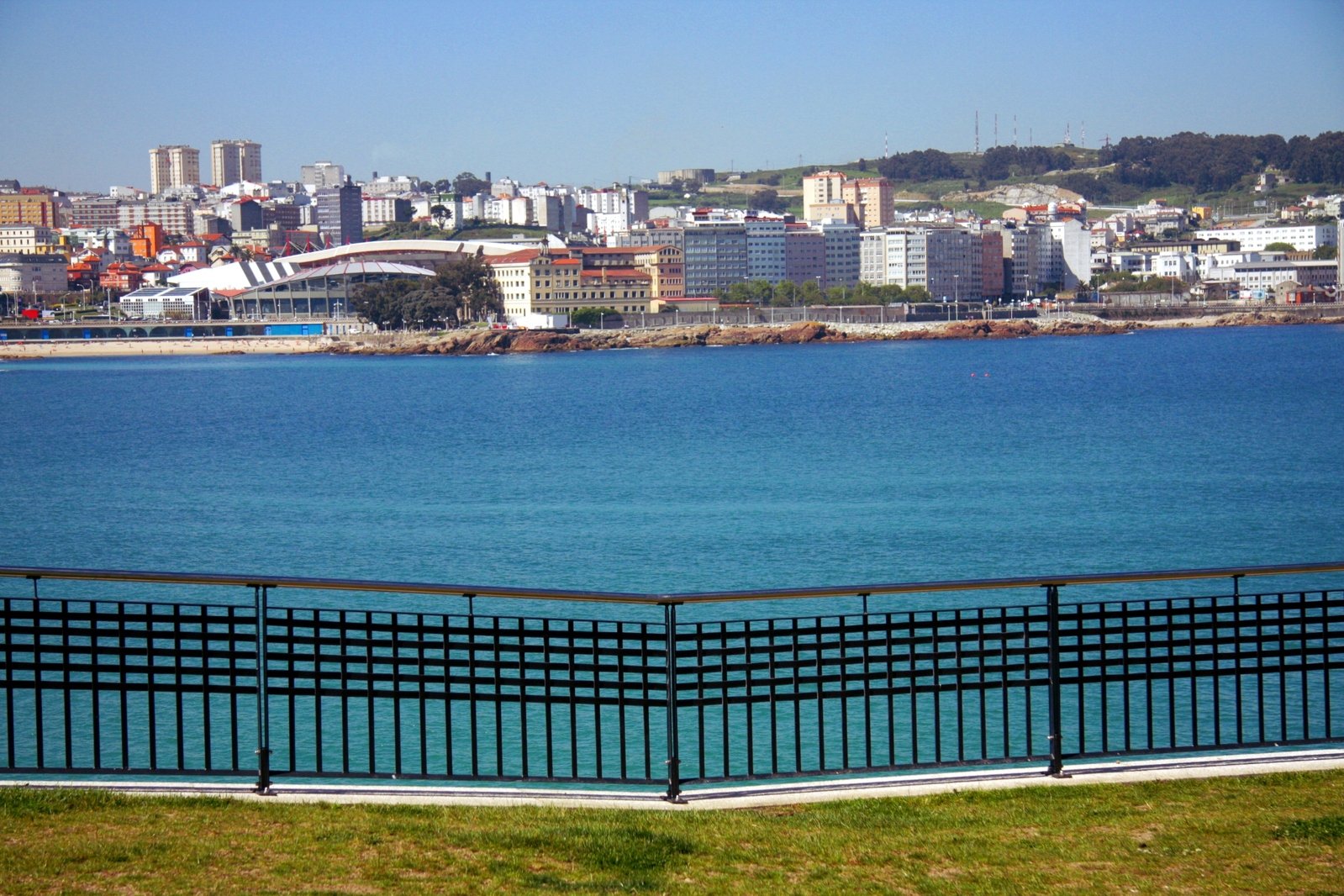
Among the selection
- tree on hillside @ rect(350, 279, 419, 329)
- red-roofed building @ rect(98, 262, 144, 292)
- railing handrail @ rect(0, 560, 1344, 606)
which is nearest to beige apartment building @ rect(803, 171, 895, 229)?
tree on hillside @ rect(350, 279, 419, 329)

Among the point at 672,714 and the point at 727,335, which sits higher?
the point at 727,335

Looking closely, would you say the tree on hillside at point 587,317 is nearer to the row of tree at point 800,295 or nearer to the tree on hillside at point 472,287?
the tree on hillside at point 472,287

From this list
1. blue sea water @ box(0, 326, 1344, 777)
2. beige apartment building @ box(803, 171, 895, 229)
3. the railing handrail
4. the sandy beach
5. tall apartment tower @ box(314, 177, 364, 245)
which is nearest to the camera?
the railing handrail

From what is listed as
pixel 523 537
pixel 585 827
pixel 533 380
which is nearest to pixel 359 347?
pixel 533 380

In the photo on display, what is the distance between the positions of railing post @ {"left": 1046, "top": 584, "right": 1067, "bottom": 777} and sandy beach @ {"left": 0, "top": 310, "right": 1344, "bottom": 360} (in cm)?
8011

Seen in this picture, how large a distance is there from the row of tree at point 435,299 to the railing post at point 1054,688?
84.2m

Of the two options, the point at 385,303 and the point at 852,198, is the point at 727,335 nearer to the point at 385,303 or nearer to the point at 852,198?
the point at 385,303

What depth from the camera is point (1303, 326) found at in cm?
9569

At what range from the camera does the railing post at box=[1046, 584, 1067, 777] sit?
420cm

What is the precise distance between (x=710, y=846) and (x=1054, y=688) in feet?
4.13

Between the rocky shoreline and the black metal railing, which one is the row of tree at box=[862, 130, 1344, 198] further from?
the black metal railing

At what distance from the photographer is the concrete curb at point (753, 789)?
13.0ft

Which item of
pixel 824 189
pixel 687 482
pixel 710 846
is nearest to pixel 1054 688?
pixel 710 846

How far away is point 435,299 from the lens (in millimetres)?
87000
